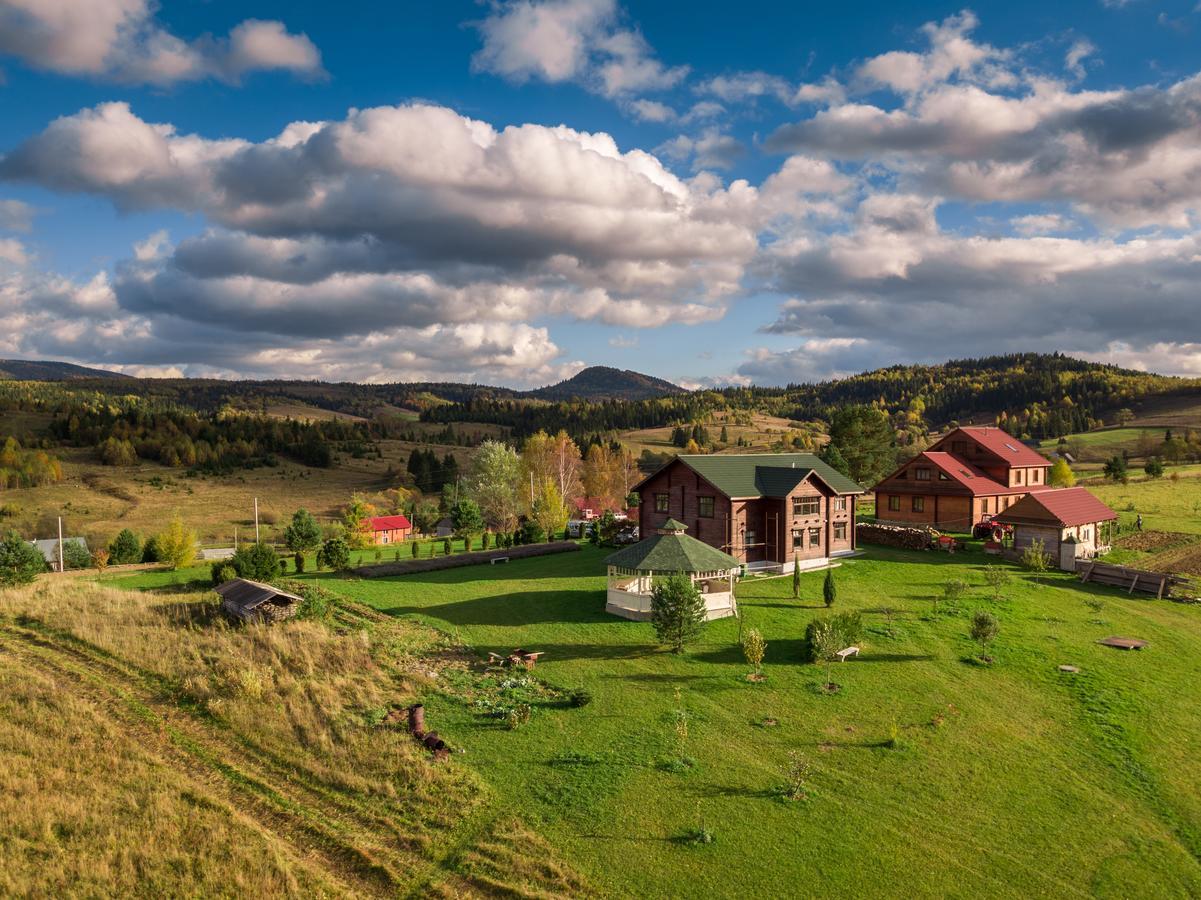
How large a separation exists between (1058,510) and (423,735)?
4323 centimetres

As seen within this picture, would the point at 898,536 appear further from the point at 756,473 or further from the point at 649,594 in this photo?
the point at 649,594

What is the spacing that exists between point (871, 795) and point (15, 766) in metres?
23.8

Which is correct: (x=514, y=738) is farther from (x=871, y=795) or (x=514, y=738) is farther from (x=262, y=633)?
(x=262, y=633)

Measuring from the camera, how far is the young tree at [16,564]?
47000mm

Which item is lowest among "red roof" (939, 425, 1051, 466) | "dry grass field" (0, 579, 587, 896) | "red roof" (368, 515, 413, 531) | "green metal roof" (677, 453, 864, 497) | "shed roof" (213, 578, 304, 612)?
"red roof" (368, 515, 413, 531)

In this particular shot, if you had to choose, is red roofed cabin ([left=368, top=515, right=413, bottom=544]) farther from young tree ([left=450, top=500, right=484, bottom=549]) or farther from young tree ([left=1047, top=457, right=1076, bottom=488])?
young tree ([left=1047, top=457, right=1076, bottom=488])

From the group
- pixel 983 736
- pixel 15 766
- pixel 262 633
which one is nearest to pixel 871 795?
pixel 983 736

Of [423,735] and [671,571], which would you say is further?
Answer: [671,571]

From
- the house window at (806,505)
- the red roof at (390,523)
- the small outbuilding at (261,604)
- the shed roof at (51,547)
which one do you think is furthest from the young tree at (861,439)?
the shed roof at (51,547)

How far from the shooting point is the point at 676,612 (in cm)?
2870

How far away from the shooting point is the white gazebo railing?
1335 inches

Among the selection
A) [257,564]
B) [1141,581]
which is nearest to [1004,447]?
[1141,581]

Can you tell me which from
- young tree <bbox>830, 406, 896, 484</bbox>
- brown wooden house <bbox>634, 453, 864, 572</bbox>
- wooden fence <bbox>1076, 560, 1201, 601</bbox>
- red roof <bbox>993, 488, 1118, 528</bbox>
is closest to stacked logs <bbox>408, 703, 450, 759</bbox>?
brown wooden house <bbox>634, 453, 864, 572</bbox>

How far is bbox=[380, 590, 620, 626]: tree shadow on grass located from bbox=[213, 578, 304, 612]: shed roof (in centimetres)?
503
